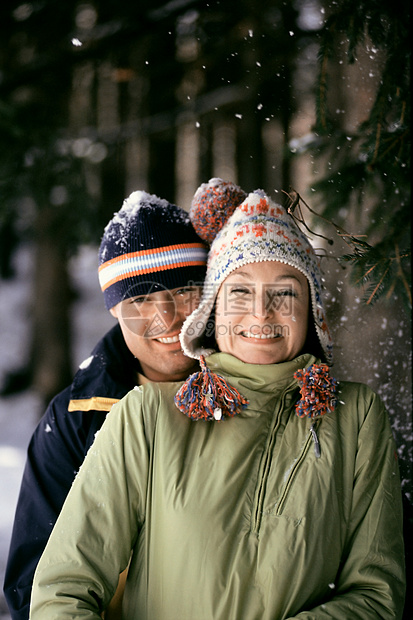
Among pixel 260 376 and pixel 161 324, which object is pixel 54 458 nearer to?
pixel 161 324

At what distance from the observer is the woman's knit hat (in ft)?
7.38

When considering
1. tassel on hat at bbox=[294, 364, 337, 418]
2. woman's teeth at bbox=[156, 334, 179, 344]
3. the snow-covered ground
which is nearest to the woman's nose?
tassel on hat at bbox=[294, 364, 337, 418]

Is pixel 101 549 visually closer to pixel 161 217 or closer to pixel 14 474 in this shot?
pixel 161 217

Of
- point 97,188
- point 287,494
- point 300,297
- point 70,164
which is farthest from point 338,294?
point 97,188

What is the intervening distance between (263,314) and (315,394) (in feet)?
1.15

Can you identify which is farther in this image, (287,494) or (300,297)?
(300,297)

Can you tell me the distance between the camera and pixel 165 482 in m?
1.91

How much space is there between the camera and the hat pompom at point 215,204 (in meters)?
2.58

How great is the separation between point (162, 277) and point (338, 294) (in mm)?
1108

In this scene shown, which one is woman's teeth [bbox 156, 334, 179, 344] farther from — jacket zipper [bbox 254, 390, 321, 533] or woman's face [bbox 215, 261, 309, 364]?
jacket zipper [bbox 254, 390, 321, 533]

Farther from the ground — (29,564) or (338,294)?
(338,294)

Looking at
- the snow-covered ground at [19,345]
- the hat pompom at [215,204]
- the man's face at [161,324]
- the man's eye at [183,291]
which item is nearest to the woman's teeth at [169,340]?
the man's face at [161,324]

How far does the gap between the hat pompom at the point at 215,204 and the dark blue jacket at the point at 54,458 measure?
2.64 ft

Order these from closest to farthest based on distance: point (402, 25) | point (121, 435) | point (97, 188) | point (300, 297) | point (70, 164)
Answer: point (402, 25) < point (121, 435) < point (300, 297) < point (70, 164) < point (97, 188)
